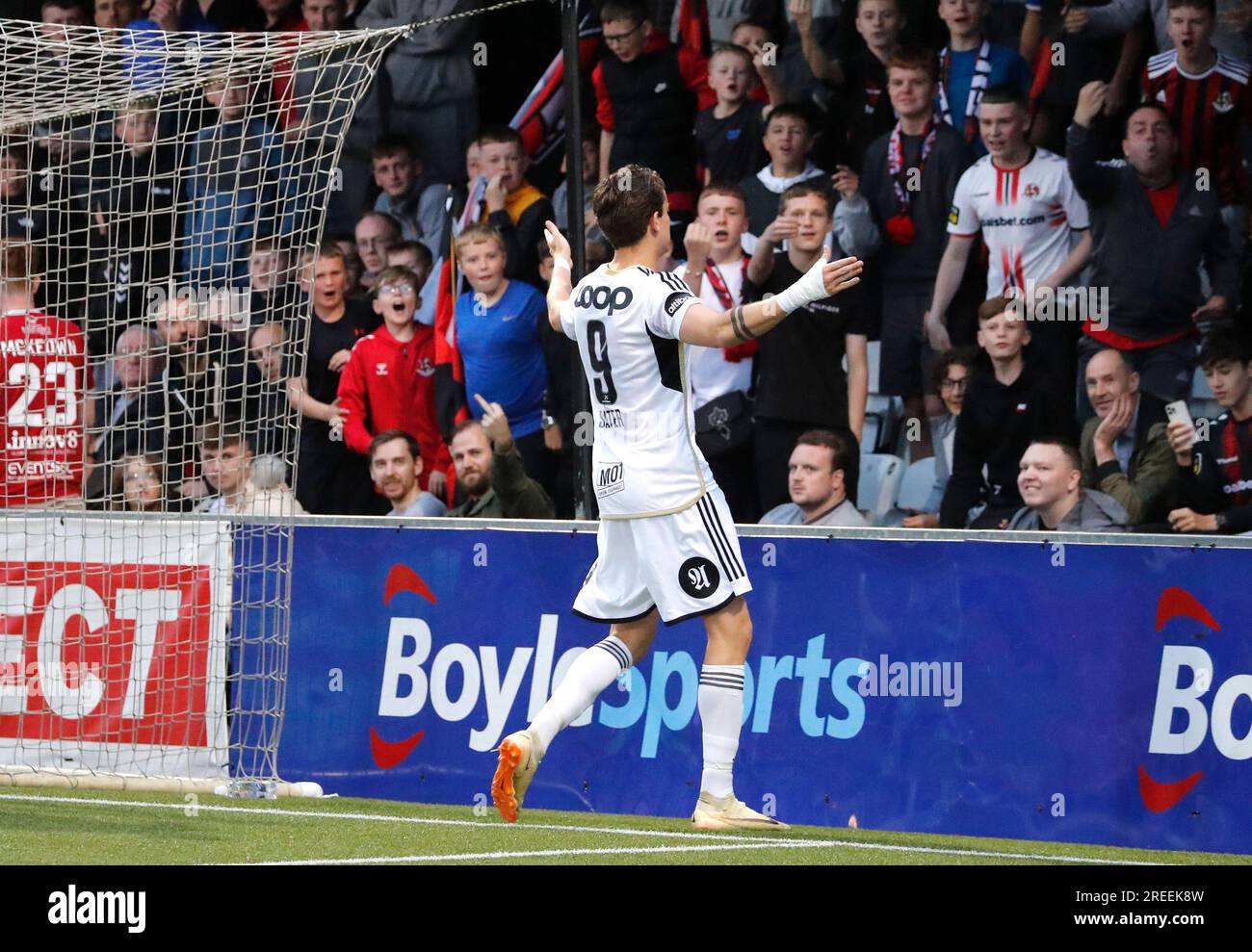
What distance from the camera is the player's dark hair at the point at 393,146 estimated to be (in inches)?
498

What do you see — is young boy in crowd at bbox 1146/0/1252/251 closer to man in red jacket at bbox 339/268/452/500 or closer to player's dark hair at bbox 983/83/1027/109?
player's dark hair at bbox 983/83/1027/109

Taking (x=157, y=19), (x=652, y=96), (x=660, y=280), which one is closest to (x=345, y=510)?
(x=652, y=96)

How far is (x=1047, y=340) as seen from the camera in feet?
32.7

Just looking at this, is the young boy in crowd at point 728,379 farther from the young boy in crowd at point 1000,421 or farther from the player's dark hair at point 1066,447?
the player's dark hair at point 1066,447

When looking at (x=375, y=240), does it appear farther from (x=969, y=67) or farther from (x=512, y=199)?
(x=969, y=67)

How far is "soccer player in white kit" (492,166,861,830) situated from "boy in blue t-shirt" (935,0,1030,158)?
169 inches

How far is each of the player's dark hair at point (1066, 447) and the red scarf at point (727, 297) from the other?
187 centimetres

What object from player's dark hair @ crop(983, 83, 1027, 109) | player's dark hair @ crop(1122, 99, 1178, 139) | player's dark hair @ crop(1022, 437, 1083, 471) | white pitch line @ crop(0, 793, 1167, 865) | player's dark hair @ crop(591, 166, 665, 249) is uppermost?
player's dark hair @ crop(983, 83, 1027, 109)

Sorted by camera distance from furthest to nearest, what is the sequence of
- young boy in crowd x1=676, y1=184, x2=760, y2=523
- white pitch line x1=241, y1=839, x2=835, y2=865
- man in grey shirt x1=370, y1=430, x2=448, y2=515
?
1. man in grey shirt x1=370, y1=430, x2=448, y2=515
2. young boy in crowd x1=676, y1=184, x2=760, y2=523
3. white pitch line x1=241, y1=839, x2=835, y2=865

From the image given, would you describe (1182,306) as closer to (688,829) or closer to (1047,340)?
(1047,340)

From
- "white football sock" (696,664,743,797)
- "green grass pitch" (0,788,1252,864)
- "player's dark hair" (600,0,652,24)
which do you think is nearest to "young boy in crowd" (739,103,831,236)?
"player's dark hair" (600,0,652,24)

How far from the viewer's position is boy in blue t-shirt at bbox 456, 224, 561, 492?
1141cm

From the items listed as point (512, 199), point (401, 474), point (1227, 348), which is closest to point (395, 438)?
point (401, 474)

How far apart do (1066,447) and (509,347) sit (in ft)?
12.2
